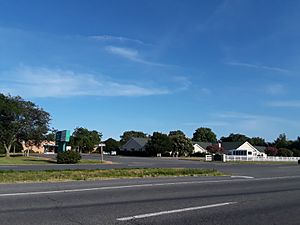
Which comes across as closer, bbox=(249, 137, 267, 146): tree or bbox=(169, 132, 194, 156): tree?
bbox=(169, 132, 194, 156): tree

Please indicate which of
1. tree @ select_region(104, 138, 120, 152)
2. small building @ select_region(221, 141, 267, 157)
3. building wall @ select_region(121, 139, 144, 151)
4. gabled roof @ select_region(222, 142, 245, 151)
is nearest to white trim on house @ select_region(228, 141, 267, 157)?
small building @ select_region(221, 141, 267, 157)

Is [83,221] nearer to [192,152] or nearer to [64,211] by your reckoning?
[64,211]

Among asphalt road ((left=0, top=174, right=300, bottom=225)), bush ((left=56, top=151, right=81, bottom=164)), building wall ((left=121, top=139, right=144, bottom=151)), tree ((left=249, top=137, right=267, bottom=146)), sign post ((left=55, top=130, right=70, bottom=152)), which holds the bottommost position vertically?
asphalt road ((left=0, top=174, right=300, bottom=225))

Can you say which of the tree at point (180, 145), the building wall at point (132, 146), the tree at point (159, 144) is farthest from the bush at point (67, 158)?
the building wall at point (132, 146)

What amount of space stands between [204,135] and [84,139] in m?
50.1

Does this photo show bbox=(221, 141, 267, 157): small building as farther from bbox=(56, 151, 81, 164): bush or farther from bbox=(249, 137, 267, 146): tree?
bbox=(56, 151, 81, 164): bush

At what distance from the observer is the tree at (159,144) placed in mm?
84812

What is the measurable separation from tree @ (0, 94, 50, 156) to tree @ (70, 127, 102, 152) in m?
59.2

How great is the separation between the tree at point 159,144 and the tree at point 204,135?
63887 millimetres

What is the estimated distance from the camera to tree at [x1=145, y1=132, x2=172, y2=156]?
84.8 metres

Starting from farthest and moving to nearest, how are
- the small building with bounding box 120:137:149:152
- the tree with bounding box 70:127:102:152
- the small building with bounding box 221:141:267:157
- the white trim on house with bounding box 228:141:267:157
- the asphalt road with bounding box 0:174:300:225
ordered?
the tree with bounding box 70:127:102:152
the small building with bounding box 221:141:267:157
the white trim on house with bounding box 228:141:267:157
the small building with bounding box 120:137:149:152
the asphalt road with bounding box 0:174:300:225

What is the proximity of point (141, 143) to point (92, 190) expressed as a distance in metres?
87.3

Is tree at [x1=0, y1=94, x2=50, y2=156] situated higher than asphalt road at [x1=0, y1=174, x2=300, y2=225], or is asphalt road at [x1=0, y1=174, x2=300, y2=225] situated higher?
tree at [x1=0, y1=94, x2=50, y2=156]

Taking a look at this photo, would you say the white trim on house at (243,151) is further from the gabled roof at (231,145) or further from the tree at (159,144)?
the tree at (159,144)
